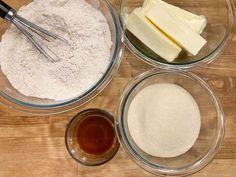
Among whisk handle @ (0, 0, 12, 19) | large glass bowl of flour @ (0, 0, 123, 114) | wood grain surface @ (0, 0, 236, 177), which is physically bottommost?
wood grain surface @ (0, 0, 236, 177)

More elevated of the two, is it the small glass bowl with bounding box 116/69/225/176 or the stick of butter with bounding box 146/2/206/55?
the stick of butter with bounding box 146/2/206/55

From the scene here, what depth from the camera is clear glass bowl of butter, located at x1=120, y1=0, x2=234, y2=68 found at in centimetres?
84

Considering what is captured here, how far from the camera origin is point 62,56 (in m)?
0.83

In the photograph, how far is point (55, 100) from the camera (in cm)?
85

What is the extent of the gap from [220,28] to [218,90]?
0.17 metres

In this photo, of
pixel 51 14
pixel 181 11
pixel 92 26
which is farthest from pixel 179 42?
pixel 51 14

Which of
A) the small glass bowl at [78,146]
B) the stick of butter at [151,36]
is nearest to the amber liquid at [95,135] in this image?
the small glass bowl at [78,146]

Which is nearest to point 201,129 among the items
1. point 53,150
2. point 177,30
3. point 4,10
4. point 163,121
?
point 163,121

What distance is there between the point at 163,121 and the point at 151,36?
216mm

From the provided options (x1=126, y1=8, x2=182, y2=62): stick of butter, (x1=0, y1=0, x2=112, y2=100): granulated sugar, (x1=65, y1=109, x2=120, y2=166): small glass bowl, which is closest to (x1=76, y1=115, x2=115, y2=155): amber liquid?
(x1=65, y1=109, x2=120, y2=166): small glass bowl

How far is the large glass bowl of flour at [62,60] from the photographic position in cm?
83

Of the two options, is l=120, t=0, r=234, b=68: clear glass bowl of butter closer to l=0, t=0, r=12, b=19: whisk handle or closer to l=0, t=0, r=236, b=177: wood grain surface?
l=0, t=0, r=236, b=177: wood grain surface

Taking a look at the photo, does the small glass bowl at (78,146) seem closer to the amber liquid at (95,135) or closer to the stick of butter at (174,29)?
the amber liquid at (95,135)

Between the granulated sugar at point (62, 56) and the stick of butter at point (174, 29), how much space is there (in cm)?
13
